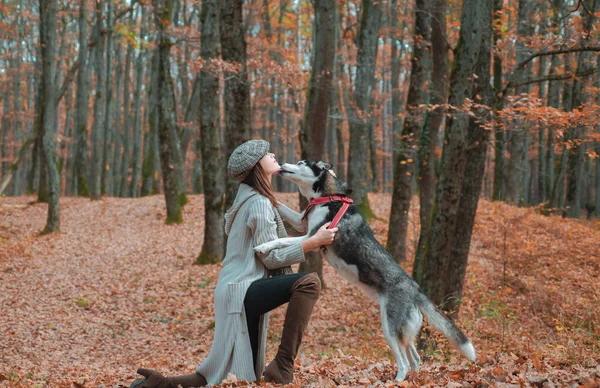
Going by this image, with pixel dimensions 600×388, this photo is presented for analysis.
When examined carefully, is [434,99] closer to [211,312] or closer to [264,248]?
[211,312]

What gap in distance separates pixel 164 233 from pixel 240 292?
13824 millimetres

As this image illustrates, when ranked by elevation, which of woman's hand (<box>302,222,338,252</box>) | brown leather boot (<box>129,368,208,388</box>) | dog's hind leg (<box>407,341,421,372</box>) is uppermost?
woman's hand (<box>302,222,338,252</box>)

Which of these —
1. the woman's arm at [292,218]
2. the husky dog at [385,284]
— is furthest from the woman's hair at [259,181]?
the husky dog at [385,284]

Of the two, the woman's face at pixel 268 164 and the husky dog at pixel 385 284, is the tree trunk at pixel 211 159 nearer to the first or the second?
the woman's face at pixel 268 164

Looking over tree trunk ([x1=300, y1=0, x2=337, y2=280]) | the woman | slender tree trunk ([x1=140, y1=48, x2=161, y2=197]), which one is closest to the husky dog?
the woman

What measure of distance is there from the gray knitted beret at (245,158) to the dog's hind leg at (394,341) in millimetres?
1570

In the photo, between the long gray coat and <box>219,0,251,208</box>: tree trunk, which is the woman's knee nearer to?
the long gray coat

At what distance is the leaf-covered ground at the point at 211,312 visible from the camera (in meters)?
5.75

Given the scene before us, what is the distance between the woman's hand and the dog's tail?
1.01 meters

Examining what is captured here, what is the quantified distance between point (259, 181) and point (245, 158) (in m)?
0.23

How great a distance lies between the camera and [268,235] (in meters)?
4.56

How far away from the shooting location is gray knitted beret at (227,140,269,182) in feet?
15.5

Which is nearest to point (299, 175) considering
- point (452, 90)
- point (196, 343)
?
point (452, 90)

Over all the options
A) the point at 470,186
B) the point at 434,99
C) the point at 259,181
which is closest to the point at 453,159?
the point at 470,186
